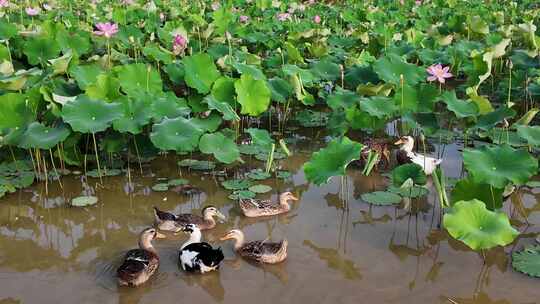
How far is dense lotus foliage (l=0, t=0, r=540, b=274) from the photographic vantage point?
4047 mm

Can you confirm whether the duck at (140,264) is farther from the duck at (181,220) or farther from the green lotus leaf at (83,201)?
the green lotus leaf at (83,201)

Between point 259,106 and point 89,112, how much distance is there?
1.57m

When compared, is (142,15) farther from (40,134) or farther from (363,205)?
(363,205)

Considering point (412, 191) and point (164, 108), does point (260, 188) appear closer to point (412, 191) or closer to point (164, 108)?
point (164, 108)

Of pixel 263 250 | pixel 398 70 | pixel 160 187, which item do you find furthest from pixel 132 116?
pixel 398 70

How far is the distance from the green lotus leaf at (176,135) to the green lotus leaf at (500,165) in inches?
78.7

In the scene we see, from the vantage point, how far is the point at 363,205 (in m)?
4.46

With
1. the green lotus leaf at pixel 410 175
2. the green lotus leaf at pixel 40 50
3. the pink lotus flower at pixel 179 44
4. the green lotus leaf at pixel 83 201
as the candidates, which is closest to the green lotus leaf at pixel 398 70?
the green lotus leaf at pixel 410 175

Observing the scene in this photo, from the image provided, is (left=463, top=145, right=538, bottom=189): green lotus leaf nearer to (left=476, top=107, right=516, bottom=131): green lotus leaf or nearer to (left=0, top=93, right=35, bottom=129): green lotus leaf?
(left=476, top=107, right=516, bottom=131): green lotus leaf

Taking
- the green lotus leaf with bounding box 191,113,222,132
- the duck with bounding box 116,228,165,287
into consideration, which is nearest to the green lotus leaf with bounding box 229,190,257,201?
the green lotus leaf with bounding box 191,113,222,132

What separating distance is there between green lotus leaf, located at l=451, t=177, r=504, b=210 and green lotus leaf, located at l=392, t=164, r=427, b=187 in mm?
256

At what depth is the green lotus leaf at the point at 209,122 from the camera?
5.02 metres

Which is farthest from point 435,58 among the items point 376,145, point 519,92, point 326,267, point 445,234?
point 326,267

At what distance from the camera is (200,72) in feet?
18.4
